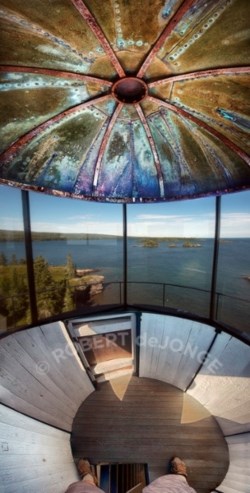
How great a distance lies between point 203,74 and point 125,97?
0.85m

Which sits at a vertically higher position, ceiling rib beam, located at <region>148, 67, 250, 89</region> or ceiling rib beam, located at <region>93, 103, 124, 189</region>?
ceiling rib beam, located at <region>148, 67, 250, 89</region>

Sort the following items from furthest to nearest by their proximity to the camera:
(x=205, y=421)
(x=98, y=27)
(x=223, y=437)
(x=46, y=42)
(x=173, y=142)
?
(x=205, y=421) → (x=223, y=437) → (x=173, y=142) → (x=46, y=42) → (x=98, y=27)

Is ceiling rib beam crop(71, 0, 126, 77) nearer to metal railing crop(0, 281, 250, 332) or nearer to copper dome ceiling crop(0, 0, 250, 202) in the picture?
copper dome ceiling crop(0, 0, 250, 202)

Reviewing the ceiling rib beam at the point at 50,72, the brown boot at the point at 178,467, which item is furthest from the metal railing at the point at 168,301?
the ceiling rib beam at the point at 50,72

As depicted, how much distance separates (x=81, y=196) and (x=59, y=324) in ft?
8.29

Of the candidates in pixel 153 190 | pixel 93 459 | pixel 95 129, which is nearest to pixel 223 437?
pixel 93 459

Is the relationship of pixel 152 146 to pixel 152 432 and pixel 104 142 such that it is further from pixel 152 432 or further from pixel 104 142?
pixel 152 432

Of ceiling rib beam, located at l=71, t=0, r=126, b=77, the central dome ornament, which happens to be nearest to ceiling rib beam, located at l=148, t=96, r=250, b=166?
the central dome ornament

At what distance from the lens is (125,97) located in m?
2.63

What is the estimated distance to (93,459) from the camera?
11.6ft

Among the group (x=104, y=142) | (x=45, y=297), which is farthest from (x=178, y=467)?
(x=45, y=297)

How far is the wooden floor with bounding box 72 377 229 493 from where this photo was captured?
138 inches

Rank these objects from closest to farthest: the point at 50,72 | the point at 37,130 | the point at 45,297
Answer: the point at 50,72, the point at 37,130, the point at 45,297

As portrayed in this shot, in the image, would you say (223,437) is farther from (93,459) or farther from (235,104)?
(235,104)
